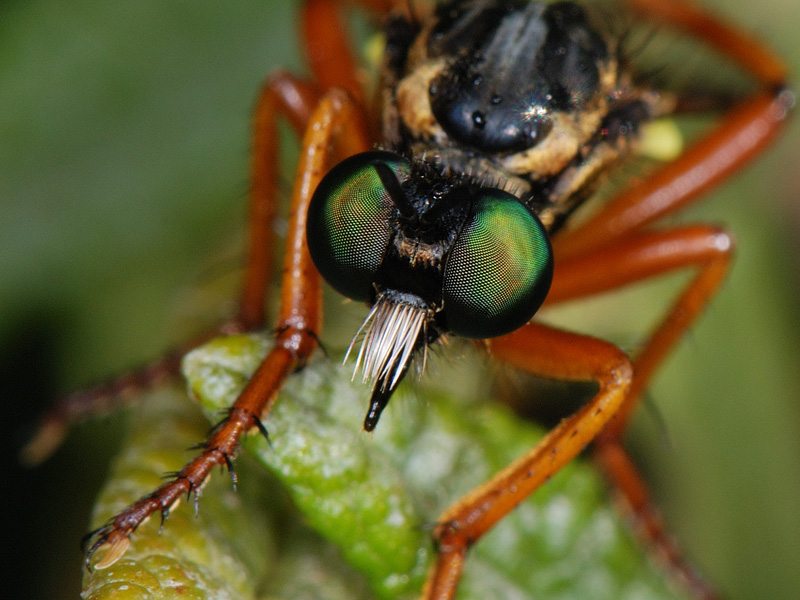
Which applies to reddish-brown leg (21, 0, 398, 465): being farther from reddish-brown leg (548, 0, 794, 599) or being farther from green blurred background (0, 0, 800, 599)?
reddish-brown leg (548, 0, 794, 599)

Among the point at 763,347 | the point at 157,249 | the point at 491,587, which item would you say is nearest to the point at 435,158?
the point at 491,587

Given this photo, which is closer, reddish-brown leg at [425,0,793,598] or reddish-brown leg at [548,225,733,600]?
reddish-brown leg at [425,0,793,598]

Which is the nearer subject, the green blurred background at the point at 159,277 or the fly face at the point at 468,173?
the fly face at the point at 468,173

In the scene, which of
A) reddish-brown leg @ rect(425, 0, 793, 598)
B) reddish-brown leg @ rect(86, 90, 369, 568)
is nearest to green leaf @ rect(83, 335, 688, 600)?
reddish-brown leg @ rect(86, 90, 369, 568)

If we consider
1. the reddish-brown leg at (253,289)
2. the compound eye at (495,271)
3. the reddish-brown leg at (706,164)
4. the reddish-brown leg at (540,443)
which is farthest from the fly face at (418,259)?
the reddish-brown leg at (706,164)

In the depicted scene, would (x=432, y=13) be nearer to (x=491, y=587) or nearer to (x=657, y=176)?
(x=657, y=176)

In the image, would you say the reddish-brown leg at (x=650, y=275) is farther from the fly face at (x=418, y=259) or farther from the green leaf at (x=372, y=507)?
the fly face at (x=418, y=259)
